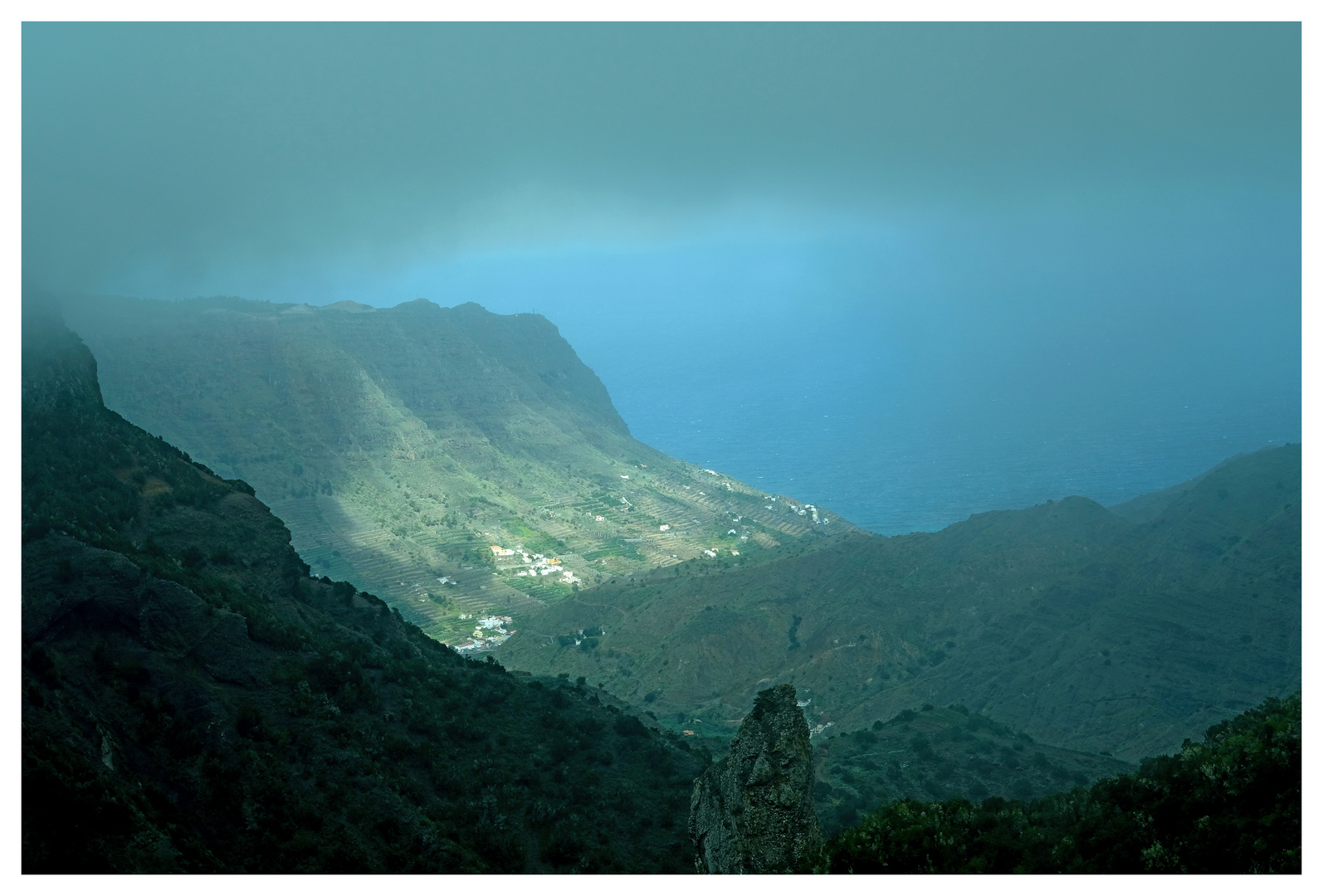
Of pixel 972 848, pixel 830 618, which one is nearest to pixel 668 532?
pixel 830 618

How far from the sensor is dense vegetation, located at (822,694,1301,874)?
13203 millimetres

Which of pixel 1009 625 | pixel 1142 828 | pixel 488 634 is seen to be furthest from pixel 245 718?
pixel 488 634

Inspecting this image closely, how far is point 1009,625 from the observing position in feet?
181

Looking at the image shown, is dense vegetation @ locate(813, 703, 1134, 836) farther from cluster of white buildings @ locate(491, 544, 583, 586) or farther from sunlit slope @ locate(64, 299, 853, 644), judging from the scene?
cluster of white buildings @ locate(491, 544, 583, 586)

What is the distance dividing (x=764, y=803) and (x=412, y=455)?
92945 millimetres

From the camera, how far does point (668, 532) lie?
101062 mm

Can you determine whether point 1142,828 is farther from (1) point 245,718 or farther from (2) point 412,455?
(2) point 412,455

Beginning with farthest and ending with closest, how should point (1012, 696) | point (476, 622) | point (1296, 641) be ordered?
point (476, 622) → point (1012, 696) → point (1296, 641)

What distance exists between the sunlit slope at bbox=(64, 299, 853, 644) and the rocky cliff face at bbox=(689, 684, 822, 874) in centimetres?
5510

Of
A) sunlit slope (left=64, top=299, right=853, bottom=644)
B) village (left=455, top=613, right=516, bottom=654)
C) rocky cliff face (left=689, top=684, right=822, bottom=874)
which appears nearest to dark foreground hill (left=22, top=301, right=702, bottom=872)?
rocky cliff face (left=689, top=684, right=822, bottom=874)

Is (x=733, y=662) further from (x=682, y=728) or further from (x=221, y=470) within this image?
(x=221, y=470)

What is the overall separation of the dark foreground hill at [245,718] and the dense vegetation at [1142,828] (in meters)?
6.68

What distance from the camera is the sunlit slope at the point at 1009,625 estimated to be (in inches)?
1740

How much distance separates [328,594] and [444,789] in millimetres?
11682
